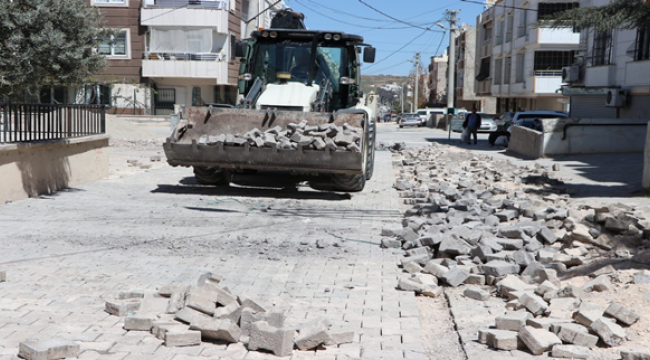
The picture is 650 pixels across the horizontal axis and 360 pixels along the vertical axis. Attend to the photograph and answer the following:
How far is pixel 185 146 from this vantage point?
11375 millimetres

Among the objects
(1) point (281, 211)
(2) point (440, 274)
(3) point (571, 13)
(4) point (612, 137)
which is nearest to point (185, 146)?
(1) point (281, 211)

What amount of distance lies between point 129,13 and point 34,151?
34793mm

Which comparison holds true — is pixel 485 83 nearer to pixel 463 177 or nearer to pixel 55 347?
pixel 463 177

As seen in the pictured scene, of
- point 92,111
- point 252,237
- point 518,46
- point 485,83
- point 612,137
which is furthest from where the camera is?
point 485,83

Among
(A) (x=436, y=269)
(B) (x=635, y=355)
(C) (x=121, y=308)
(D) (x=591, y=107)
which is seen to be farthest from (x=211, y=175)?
(D) (x=591, y=107)

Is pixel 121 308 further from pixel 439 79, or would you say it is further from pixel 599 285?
pixel 439 79

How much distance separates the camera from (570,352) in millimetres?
4301

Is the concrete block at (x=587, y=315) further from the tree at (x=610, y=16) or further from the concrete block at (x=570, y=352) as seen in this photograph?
the tree at (x=610, y=16)

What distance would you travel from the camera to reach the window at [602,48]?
90.7 feet

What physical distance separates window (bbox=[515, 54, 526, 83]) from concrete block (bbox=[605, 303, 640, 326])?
45.2 metres

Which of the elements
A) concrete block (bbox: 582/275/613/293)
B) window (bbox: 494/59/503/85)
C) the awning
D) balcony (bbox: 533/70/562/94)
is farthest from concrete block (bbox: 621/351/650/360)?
the awning

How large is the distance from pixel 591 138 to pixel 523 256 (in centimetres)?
1494

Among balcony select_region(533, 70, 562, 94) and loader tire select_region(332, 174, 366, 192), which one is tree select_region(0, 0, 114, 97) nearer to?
loader tire select_region(332, 174, 366, 192)

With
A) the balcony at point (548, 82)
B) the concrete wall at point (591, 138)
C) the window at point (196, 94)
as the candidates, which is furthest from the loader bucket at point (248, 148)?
the balcony at point (548, 82)
